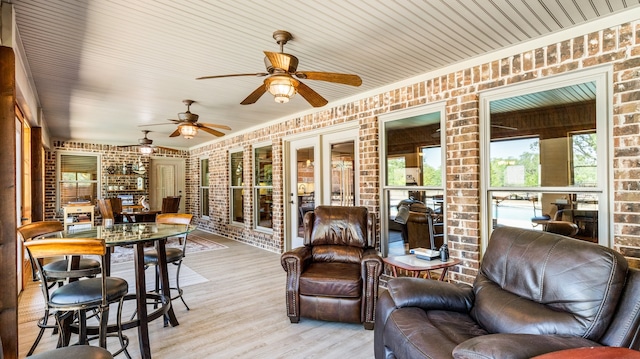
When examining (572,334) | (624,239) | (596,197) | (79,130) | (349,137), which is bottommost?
(572,334)

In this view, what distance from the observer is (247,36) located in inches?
104

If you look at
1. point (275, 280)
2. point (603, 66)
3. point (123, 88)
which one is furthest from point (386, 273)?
point (123, 88)

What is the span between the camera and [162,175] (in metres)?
9.55

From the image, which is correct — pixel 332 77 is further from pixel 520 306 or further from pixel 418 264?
pixel 520 306

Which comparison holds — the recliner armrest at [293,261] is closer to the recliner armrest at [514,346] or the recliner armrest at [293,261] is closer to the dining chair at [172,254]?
the dining chair at [172,254]

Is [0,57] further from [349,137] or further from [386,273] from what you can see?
[386,273]

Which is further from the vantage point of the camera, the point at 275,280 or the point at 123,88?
the point at 275,280

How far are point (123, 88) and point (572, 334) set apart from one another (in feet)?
15.4

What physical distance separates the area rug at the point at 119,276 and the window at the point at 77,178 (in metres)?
4.24

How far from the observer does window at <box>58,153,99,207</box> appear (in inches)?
321

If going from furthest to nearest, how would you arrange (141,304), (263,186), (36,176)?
(263,186), (36,176), (141,304)

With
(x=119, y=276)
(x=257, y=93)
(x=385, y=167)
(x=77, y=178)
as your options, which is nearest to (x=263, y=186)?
Result: (x=119, y=276)

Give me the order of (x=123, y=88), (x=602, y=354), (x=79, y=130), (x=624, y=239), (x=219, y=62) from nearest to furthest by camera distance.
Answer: (x=602, y=354), (x=624, y=239), (x=219, y=62), (x=123, y=88), (x=79, y=130)

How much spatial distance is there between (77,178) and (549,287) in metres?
9.94
